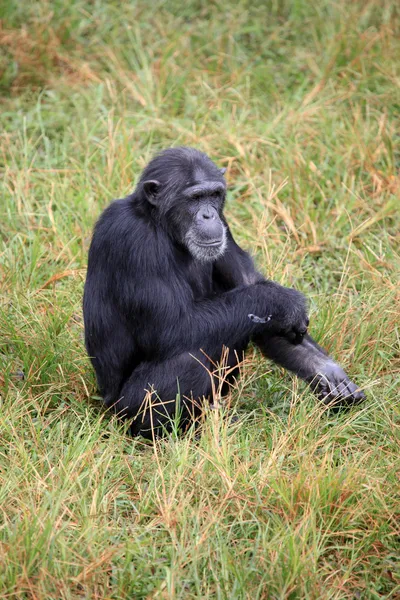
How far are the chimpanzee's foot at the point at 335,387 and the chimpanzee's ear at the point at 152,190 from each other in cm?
148

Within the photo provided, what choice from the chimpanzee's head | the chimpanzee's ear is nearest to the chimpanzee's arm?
the chimpanzee's head

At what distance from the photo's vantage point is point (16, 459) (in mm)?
4664

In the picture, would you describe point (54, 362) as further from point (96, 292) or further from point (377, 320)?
point (377, 320)

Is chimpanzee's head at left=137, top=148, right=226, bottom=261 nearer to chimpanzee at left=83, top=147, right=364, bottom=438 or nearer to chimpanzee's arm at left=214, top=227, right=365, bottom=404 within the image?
chimpanzee at left=83, top=147, right=364, bottom=438

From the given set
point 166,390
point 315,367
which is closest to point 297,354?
point 315,367

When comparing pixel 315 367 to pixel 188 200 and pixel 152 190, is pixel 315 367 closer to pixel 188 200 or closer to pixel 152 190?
pixel 188 200

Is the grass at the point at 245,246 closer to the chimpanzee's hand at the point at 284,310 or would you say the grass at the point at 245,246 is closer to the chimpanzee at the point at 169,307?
the chimpanzee at the point at 169,307

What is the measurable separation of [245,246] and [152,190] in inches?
71.9

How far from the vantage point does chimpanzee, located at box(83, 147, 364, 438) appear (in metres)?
5.09

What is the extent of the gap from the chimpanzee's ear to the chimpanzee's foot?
1.48m

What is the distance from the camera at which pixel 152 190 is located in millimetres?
5230

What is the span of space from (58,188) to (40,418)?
9.04 ft

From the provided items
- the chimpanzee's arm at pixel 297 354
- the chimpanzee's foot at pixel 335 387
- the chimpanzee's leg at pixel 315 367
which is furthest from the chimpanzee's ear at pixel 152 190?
the chimpanzee's foot at pixel 335 387

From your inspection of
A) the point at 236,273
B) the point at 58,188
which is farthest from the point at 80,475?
the point at 58,188
